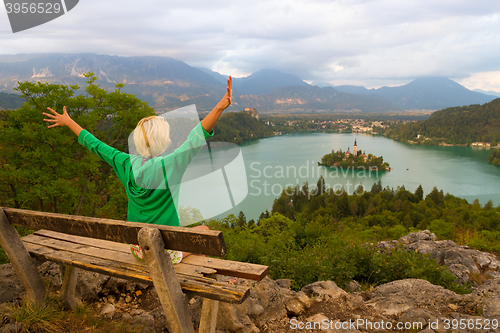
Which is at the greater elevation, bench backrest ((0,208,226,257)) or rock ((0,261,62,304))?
bench backrest ((0,208,226,257))

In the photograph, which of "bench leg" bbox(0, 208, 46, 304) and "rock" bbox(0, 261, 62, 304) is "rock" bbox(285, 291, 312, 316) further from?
"rock" bbox(0, 261, 62, 304)

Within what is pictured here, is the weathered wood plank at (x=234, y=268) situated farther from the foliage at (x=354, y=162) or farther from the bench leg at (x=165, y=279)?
the foliage at (x=354, y=162)

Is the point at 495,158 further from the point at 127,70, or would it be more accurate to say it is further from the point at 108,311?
the point at 127,70

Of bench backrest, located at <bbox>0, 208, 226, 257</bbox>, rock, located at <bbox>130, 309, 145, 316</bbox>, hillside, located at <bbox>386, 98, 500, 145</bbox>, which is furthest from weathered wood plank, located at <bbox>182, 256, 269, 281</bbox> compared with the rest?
hillside, located at <bbox>386, 98, 500, 145</bbox>

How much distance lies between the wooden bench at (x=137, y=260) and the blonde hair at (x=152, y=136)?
0.41m

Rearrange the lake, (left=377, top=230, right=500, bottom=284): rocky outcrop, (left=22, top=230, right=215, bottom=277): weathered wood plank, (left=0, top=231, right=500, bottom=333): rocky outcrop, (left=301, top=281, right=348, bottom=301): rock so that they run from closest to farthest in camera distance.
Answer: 1. (left=22, top=230, right=215, bottom=277): weathered wood plank
2. (left=0, top=231, right=500, bottom=333): rocky outcrop
3. (left=301, top=281, right=348, bottom=301): rock
4. (left=377, top=230, right=500, bottom=284): rocky outcrop
5. the lake

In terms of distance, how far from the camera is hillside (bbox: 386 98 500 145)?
97438 mm

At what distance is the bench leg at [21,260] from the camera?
198cm

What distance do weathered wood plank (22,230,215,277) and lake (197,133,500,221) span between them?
33.4m

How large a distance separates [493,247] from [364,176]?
6182cm

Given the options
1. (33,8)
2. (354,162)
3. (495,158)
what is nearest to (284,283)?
(33,8)

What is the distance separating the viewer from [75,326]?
6.76 ft

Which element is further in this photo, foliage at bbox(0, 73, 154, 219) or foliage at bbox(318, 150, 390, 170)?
foliage at bbox(318, 150, 390, 170)

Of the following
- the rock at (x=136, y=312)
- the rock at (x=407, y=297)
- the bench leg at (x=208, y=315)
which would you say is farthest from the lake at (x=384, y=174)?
the bench leg at (x=208, y=315)
